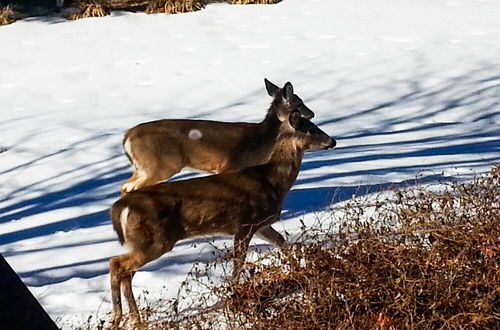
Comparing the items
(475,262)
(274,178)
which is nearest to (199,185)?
(274,178)

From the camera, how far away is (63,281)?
6.91 meters

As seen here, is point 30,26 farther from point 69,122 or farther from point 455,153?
point 455,153

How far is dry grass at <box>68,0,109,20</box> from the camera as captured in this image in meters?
19.5

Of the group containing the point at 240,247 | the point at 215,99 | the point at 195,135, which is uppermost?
the point at 240,247

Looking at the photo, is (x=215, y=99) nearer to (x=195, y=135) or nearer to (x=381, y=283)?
(x=195, y=135)

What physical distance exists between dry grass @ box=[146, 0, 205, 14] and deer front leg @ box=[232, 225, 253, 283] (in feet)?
44.2

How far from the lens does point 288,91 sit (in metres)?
8.14

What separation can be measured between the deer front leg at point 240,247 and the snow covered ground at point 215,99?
513 mm

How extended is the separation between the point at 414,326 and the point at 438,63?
1112cm

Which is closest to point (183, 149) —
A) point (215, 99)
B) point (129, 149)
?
point (129, 149)

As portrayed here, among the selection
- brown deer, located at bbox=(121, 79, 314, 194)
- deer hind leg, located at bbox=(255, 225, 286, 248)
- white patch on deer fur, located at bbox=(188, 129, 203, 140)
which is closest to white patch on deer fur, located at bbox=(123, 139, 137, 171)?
brown deer, located at bbox=(121, 79, 314, 194)

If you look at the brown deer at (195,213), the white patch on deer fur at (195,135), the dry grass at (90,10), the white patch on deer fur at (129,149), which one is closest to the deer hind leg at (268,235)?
the brown deer at (195,213)

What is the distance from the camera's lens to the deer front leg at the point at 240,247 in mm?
5469

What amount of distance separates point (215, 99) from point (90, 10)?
6.47 meters
